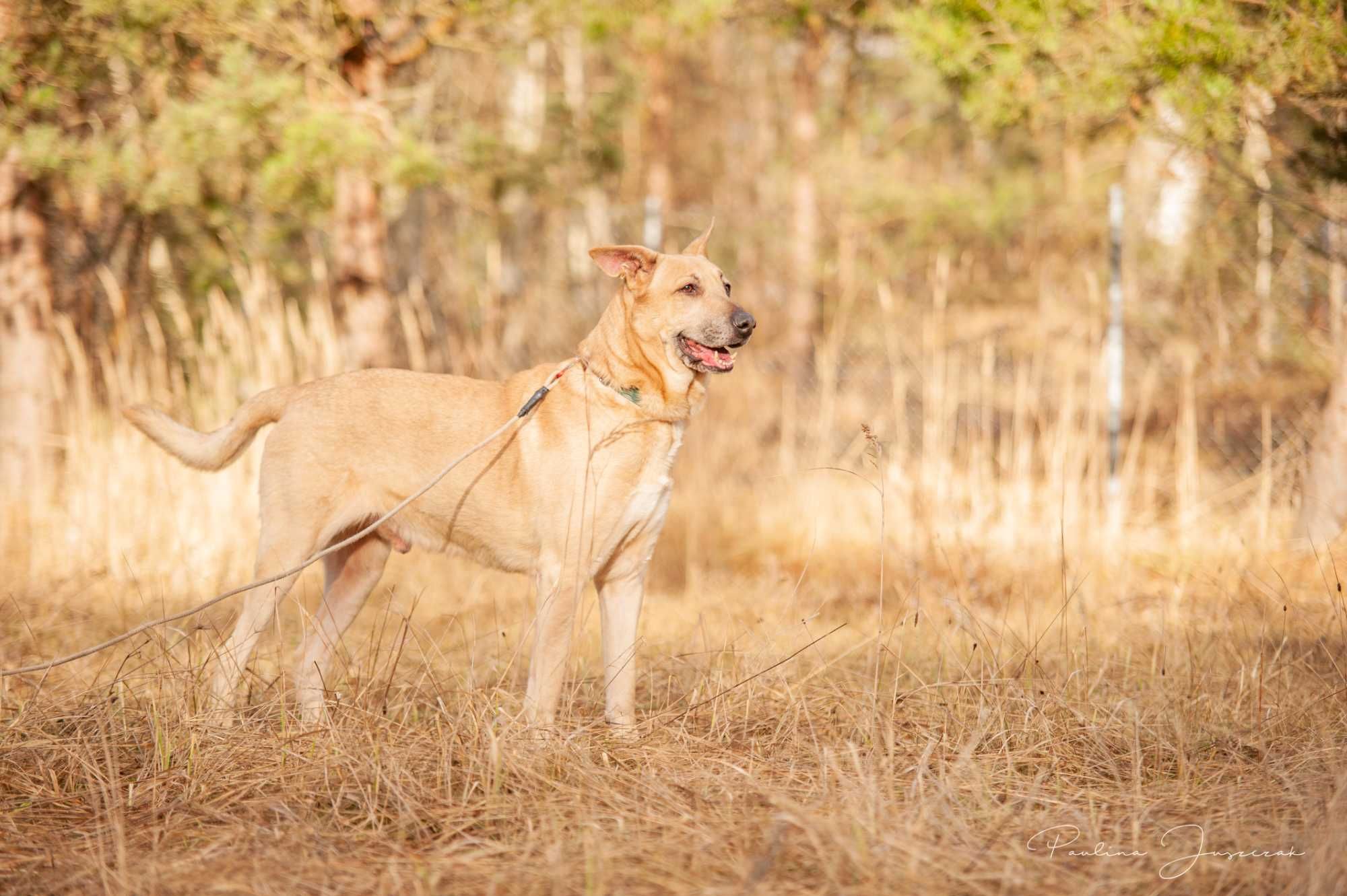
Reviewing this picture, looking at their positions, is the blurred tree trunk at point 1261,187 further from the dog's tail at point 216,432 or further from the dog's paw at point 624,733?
the dog's tail at point 216,432

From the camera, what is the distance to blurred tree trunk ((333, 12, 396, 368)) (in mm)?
7492

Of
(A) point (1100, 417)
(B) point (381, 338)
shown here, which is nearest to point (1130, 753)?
(B) point (381, 338)

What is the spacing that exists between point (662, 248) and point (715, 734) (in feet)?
18.8

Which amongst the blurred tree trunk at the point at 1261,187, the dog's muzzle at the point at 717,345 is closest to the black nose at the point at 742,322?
the dog's muzzle at the point at 717,345

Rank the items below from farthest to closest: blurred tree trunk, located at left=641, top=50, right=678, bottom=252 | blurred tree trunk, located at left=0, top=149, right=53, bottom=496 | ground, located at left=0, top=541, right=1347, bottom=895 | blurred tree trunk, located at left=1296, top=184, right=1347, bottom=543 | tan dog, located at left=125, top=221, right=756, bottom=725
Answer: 1. blurred tree trunk, located at left=641, top=50, right=678, bottom=252
2. blurred tree trunk, located at left=0, top=149, right=53, bottom=496
3. blurred tree trunk, located at left=1296, top=184, right=1347, bottom=543
4. tan dog, located at left=125, top=221, right=756, bottom=725
5. ground, located at left=0, top=541, right=1347, bottom=895

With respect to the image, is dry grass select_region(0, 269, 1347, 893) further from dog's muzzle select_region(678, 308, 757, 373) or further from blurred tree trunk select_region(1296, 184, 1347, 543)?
dog's muzzle select_region(678, 308, 757, 373)

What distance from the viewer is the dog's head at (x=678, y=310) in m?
3.81

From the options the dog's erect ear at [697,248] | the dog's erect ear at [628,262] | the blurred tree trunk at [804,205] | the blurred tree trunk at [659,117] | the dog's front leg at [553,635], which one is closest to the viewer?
the dog's front leg at [553,635]

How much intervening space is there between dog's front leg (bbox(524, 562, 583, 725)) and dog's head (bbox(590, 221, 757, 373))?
88 cm

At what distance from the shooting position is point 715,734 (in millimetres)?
3354

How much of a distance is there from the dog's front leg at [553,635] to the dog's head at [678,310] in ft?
2.89

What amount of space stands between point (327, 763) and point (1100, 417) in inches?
341

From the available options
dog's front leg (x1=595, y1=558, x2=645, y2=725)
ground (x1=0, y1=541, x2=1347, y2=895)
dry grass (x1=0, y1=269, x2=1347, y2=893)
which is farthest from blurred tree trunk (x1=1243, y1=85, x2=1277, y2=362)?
dog's front leg (x1=595, y1=558, x2=645, y2=725)

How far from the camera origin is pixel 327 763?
291 cm
